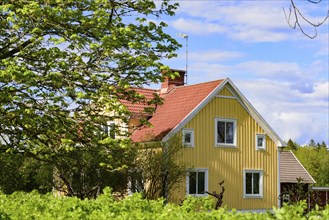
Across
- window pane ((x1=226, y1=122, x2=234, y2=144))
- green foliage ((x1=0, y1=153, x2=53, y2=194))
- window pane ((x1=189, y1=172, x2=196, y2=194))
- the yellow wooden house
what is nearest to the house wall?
the yellow wooden house

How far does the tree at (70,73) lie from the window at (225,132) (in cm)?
1117

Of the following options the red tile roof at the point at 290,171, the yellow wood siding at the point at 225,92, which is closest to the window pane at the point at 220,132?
the yellow wood siding at the point at 225,92

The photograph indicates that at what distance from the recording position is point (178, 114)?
34875 millimetres

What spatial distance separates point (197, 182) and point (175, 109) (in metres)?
4.43

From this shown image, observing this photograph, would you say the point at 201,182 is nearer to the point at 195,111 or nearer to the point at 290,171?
the point at 195,111

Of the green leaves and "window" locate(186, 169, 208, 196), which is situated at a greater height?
"window" locate(186, 169, 208, 196)

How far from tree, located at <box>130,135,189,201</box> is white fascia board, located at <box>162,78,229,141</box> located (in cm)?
200

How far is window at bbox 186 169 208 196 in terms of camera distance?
33.9 m

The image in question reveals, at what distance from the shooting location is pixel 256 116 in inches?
1474

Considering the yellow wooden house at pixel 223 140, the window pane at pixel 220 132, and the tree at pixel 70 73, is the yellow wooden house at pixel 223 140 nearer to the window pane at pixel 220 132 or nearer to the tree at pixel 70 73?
the window pane at pixel 220 132

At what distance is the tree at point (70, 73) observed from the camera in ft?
72.4

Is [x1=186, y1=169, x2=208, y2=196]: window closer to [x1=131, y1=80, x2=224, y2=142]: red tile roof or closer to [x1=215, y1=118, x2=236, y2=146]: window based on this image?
[x1=215, y1=118, x2=236, y2=146]: window

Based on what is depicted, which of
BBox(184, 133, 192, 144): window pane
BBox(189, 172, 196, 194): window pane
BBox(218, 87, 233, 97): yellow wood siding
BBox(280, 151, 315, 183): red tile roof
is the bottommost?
BBox(189, 172, 196, 194): window pane

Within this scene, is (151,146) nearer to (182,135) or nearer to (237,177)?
(182,135)
